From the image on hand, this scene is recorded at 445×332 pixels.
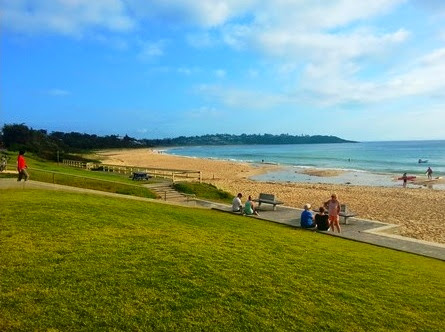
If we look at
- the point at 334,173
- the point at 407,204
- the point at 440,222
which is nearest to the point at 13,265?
the point at 440,222

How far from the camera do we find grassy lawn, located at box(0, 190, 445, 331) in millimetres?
4984

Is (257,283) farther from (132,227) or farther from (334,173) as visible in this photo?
(334,173)

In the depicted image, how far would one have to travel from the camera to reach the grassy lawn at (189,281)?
498cm

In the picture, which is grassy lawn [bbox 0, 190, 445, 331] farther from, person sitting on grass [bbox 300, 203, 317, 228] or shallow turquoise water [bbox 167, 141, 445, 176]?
shallow turquoise water [bbox 167, 141, 445, 176]

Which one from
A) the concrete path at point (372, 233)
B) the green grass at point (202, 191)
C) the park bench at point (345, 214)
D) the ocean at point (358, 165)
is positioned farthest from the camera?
the ocean at point (358, 165)

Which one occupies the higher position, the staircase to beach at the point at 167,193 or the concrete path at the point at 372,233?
the staircase to beach at the point at 167,193

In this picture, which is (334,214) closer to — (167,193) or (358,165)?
(167,193)

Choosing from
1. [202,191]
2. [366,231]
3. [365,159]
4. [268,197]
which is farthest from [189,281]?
[365,159]

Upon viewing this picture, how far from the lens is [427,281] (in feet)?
24.8

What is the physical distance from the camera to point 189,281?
19.7 feet

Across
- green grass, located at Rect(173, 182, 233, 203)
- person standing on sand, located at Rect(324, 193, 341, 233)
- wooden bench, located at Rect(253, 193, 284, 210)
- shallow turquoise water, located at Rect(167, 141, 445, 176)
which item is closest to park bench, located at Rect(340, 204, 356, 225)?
person standing on sand, located at Rect(324, 193, 341, 233)

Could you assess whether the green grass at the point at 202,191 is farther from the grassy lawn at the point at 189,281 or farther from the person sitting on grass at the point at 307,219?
the grassy lawn at the point at 189,281

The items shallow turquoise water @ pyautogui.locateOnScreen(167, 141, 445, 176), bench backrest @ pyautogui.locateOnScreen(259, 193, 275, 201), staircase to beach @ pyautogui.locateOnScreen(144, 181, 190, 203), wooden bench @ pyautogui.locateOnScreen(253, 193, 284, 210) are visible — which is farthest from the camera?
shallow turquoise water @ pyautogui.locateOnScreen(167, 141, 445, 176)

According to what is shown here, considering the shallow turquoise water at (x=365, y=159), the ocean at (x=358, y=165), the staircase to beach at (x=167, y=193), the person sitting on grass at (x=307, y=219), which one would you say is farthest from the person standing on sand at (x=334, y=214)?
the shallow turquoise water at (x=365, y=159)
